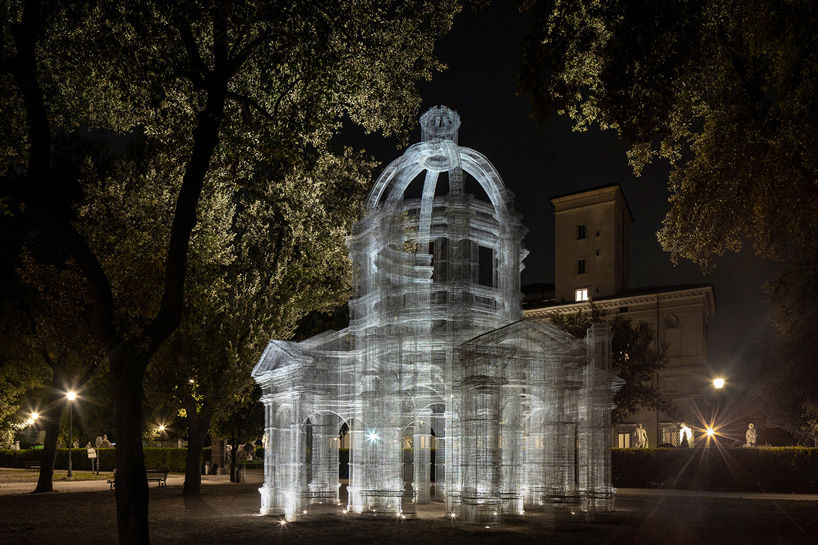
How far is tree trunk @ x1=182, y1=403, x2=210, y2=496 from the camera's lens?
27.5 meters

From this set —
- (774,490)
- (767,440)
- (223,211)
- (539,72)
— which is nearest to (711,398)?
(767,440)

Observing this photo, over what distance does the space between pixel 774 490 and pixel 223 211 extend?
2587cm

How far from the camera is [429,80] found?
63.2 feet

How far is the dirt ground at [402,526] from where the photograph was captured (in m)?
15.2

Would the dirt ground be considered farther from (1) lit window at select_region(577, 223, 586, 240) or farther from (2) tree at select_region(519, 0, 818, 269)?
(1) lit window at select_region(577, 223, 586, 240)

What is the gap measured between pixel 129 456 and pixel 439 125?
11817 mm

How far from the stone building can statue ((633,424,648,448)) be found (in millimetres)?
574

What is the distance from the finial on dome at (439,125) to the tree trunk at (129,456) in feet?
34.7

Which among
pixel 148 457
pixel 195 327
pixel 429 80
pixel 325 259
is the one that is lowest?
pixel 148 457

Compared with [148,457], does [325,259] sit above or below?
above

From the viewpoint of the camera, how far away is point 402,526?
16906 mm

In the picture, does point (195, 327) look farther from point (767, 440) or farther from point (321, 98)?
point (767, 440)

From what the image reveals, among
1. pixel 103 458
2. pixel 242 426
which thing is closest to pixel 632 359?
pixel 242 426

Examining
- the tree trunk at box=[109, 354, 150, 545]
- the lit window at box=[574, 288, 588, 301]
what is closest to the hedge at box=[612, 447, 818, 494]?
the tree trunk at box=[109, 354, 150, 545]
